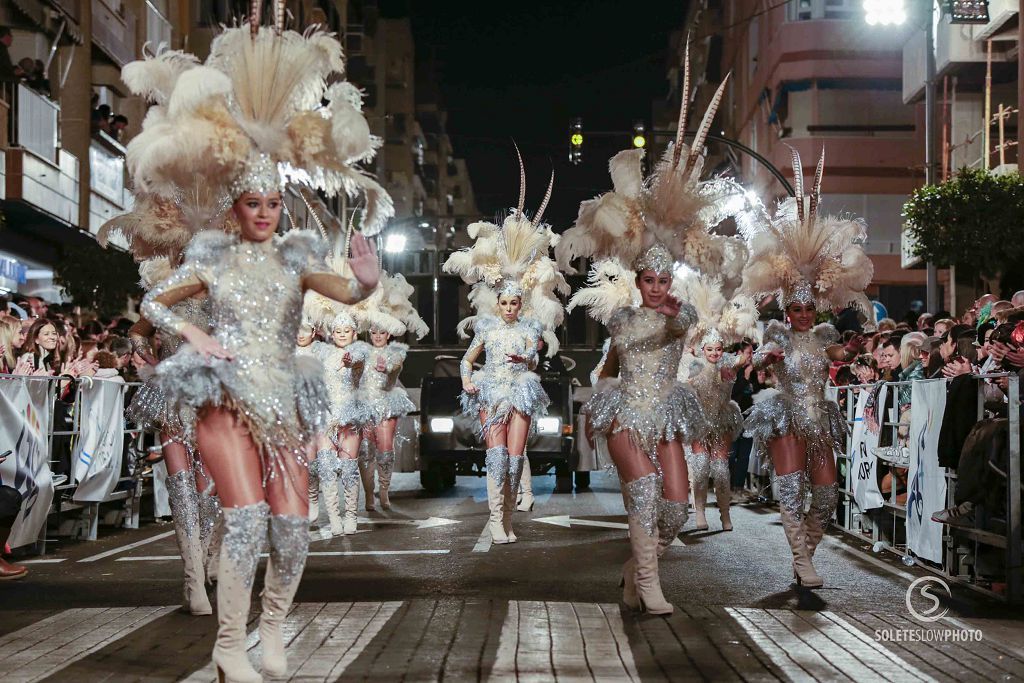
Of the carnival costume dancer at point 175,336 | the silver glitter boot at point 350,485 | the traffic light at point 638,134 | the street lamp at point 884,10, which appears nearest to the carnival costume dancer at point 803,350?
the carnival costume dancer at point 175,336

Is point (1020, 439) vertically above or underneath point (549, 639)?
above

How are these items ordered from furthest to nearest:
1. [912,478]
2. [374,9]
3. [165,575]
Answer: [374,9]
[912,478]
[165,575]

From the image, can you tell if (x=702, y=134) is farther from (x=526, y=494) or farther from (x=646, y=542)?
(x=526, y=494)

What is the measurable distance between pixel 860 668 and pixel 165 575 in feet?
18.1

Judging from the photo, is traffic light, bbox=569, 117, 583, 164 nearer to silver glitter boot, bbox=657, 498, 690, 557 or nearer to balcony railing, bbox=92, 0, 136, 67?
balcony railing, bbox=92, 0, 136, 67

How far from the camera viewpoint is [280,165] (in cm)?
666

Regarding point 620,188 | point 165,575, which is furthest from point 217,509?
point 620,188

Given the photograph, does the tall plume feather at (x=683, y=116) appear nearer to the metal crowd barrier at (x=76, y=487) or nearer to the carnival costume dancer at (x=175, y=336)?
the carnival costume dancer at (x=175, y=336)

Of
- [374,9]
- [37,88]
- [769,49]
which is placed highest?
[374,9]

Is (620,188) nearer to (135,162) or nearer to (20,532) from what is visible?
(135,162)

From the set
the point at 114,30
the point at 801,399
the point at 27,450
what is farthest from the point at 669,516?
the point at 114,30

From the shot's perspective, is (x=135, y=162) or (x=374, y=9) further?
(x=374, y=9)

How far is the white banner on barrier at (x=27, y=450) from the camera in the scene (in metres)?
10.6

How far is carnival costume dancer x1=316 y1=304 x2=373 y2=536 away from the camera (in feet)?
43.5
